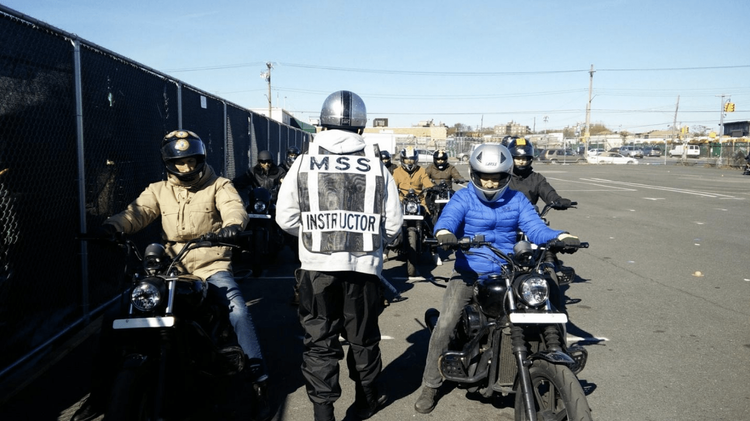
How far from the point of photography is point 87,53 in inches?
213

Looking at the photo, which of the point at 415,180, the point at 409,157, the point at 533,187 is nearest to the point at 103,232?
the point at 533,187

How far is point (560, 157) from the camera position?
200ft

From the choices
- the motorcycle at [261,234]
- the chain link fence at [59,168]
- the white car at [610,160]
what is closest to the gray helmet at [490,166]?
the chain link fence at [59,168]

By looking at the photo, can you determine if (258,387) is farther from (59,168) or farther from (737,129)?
(737,129)

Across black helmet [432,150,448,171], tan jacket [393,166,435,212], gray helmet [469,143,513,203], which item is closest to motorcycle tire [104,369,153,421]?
gray helmet [469,143,513,203]

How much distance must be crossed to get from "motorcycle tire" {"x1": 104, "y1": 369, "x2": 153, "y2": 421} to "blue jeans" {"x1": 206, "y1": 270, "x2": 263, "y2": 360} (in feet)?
2.69

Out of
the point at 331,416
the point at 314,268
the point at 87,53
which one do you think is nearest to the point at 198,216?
the point at 314,268

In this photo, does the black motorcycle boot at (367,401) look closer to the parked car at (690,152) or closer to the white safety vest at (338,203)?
the white safety vest at (338,203)

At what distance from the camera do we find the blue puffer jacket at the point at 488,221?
4.08m

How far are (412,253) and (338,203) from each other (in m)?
5.03

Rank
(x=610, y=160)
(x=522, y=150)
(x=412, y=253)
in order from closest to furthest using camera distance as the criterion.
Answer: (x=522, y=150) → (x=412, y=253) → (x=610, y=160)

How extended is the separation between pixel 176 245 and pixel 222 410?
1.21 metres

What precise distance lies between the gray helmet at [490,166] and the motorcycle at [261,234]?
14.7ft

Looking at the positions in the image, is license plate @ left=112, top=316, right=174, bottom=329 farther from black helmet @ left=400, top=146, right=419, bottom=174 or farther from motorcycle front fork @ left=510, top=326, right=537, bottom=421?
black helmet @ left=400, top=146, right=419, bottom=174
